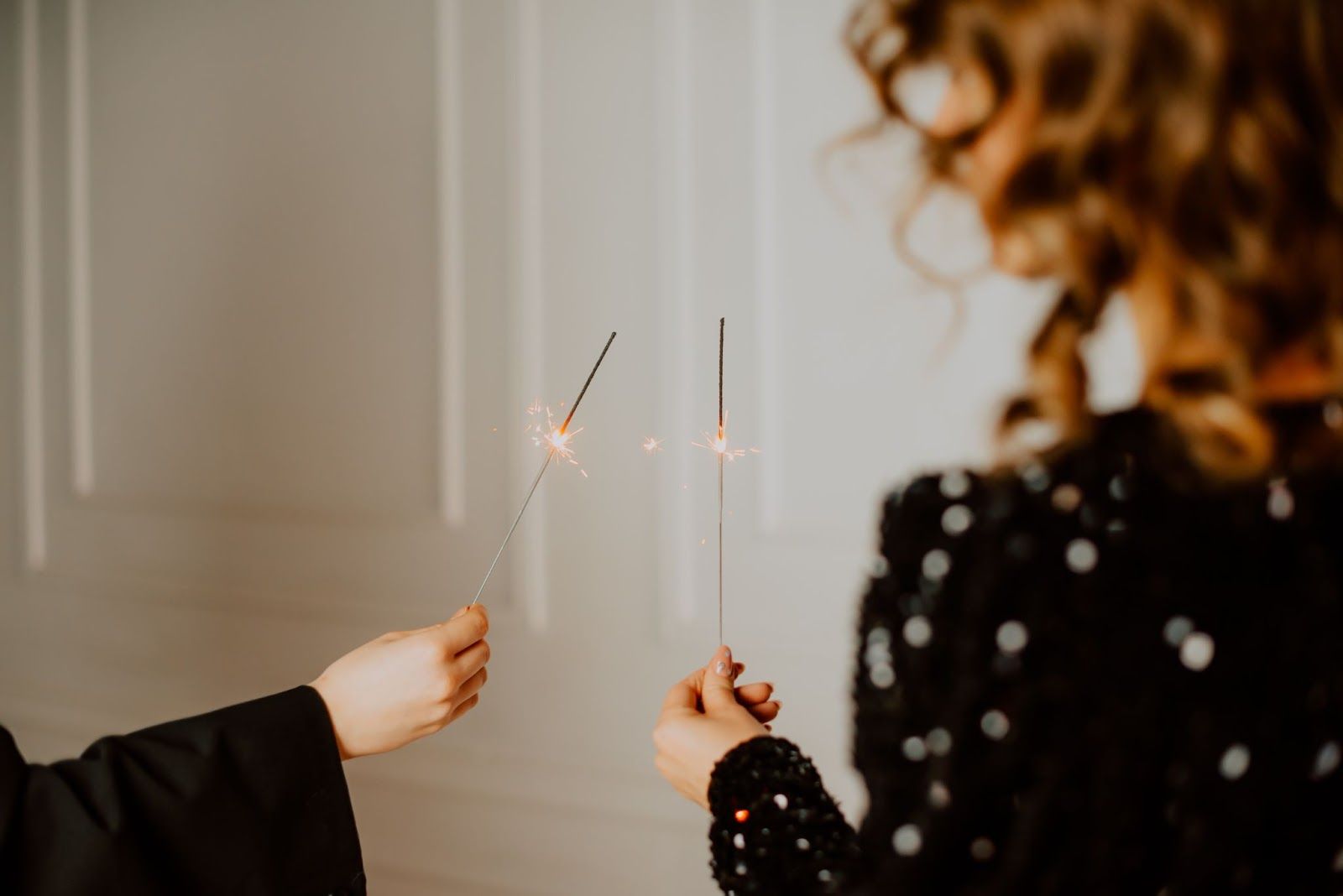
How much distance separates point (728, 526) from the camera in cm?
137

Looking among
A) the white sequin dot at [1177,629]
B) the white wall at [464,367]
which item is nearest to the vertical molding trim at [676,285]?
the white wall at [464,367]

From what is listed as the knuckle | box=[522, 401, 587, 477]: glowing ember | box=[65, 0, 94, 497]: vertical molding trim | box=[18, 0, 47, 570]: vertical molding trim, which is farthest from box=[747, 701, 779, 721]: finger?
box=[18, 0, 47, 570]: vertical molding trim

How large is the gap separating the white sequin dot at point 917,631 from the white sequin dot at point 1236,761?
6.7 inches

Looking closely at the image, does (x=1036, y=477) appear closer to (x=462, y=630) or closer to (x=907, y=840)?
(x=907, y=840)

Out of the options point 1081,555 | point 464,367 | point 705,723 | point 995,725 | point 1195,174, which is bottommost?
point 705,723

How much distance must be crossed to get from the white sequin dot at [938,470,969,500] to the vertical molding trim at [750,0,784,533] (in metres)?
0.73

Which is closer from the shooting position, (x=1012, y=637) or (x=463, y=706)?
(x=1012, y=637)

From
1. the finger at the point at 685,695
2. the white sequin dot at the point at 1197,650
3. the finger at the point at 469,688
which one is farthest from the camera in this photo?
the finger at the point at 469,688

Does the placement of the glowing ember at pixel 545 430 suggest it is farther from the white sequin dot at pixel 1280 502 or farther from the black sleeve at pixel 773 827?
the white sequin dot at pixel 1280 502

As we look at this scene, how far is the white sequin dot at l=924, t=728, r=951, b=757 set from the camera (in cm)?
60

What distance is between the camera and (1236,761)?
562 millimetres

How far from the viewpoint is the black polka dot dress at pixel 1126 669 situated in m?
0.56

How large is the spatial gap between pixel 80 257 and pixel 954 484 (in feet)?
6.25

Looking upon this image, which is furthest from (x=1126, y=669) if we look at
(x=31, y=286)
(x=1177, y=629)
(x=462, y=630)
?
(x=31, y=286)
